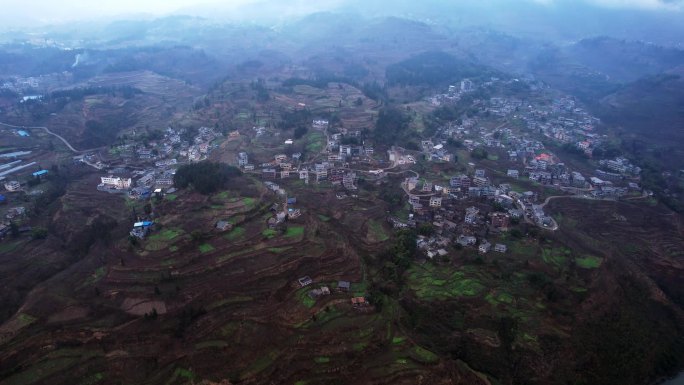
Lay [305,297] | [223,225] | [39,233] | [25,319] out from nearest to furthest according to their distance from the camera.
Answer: [25,319]
[305,297]
[223,225]
[39,233]

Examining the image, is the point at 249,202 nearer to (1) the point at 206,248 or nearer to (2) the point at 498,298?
(1) the point at 206,248

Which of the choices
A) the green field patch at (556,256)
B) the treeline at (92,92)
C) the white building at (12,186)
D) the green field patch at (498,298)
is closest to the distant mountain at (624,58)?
the green field patch at (556,256)

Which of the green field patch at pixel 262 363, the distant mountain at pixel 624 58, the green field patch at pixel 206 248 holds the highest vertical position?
the green field patch at pixel 206 248

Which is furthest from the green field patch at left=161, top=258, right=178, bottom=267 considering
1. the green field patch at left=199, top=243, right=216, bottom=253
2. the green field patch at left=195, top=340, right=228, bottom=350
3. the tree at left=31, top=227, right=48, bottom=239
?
the tree at left=31, top=227, right=48, bottom=239

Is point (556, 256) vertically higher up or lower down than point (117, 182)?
higher up

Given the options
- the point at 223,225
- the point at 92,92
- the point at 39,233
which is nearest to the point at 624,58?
the point at 223,225

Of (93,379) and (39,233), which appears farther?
(39,233)

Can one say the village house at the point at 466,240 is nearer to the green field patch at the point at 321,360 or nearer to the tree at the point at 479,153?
the green field patch at the point at 321,360
